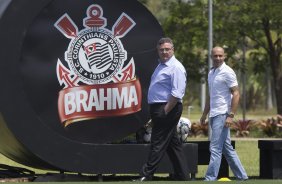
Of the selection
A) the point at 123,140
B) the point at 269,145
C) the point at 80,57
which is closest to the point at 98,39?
the point at 80,57

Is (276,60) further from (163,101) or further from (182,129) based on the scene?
(163,101)

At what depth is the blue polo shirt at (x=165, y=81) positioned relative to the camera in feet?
43.5

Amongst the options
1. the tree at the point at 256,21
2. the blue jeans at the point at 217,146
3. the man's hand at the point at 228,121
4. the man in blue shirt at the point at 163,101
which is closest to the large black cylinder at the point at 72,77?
the man in blue shirt at the point at 163,101

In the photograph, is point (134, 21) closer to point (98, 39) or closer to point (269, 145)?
point (98, 39)

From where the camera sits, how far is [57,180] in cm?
1375

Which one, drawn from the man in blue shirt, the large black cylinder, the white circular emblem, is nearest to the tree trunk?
the large black cylinder

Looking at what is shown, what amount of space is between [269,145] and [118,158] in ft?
7.68

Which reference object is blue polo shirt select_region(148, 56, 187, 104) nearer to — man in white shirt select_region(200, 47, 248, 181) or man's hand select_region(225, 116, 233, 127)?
man in white shirt select_region(200, 47, 248, 181)

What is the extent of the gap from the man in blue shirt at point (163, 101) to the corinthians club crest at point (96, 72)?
82 centimetres

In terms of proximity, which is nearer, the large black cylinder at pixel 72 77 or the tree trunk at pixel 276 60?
the large black cylinder at pixel 72 77

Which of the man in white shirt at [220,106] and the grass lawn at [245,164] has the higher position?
the man in white shirt at [220,106]

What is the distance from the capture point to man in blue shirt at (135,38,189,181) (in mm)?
13234

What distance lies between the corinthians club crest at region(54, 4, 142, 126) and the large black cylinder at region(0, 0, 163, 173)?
14 mm

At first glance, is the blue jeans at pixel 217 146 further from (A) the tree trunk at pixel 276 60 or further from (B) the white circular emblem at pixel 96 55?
(A) the tree trunk at pixel 276 60
